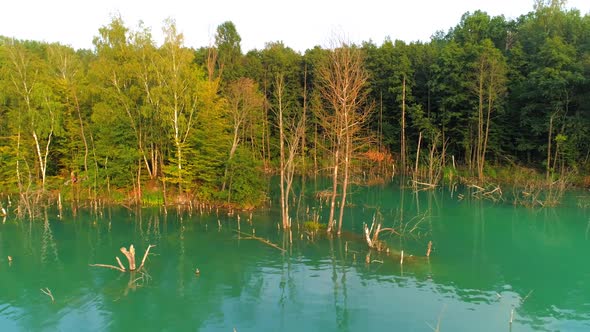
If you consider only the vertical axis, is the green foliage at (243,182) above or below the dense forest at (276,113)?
below

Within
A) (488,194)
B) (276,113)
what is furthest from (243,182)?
(488,194)

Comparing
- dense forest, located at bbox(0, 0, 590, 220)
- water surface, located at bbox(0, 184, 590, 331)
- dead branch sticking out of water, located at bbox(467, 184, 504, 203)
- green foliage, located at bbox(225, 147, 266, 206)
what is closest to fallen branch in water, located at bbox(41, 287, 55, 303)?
water surface, located at bbox(0, 184, 590, 331)

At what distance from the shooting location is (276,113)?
30734mm

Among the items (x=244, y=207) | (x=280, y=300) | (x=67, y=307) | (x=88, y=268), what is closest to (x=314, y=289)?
(x=280, y=300)

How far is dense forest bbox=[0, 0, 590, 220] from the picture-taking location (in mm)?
30531

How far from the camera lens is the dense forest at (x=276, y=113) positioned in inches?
1202

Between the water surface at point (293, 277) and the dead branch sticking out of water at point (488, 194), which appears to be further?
the dead branch sticking out of water at point (488, 194)

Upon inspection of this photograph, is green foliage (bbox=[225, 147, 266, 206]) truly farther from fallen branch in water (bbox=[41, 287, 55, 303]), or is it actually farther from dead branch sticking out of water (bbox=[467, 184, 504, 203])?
dead branch sticking out of water (bbox=[467, 184, 504, 203])

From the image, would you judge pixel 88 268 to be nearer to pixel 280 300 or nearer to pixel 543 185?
pixel 280 300

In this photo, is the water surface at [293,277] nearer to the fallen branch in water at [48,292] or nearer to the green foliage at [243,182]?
the fallen branch in water at [48,292]

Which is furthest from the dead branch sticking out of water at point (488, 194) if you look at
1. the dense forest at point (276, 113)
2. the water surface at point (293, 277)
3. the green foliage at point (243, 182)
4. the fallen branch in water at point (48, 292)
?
the fallen branch in water at point (48, 292)

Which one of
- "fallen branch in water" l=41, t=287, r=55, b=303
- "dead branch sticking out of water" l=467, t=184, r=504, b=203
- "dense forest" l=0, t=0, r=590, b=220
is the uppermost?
"dense forest" l=0, t=0, r=590, b=220

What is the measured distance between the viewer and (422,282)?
16.9 meters

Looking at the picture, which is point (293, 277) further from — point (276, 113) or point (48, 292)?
point (276, 113)
